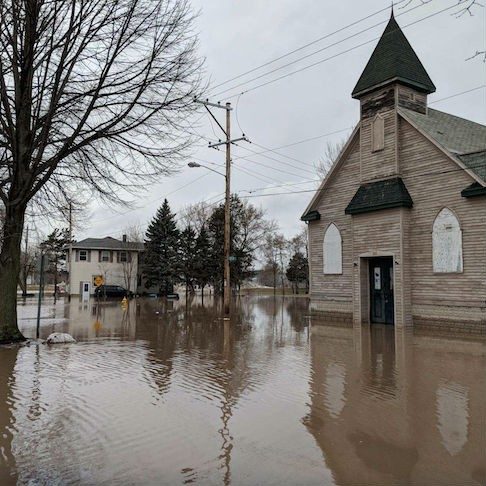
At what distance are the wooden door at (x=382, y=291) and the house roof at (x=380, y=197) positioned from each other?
6.92 feet

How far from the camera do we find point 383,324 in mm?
18438

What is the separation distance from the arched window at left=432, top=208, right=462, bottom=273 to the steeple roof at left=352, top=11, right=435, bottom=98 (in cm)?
545

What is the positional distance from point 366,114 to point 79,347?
44.5 feet

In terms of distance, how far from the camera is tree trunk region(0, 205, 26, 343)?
12750 millimetres

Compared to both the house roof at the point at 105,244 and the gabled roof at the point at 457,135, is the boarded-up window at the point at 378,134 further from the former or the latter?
the house roof at the point at 105,244

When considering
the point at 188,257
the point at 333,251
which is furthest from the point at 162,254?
the point at 333,251

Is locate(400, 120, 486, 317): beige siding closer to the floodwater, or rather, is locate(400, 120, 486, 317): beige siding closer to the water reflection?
the floodwater

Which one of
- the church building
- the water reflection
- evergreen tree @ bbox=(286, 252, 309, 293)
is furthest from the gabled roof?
evergreen tree @ bbox=(286, 252, 309, 293)

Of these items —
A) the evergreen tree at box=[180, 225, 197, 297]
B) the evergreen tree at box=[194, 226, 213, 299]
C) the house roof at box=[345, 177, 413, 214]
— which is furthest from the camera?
the evergreen tree at box=[180, 225, 197, 297]

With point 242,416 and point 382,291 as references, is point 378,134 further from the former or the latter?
point 242,416

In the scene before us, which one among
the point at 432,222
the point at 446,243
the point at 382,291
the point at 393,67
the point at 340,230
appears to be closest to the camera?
Answer: the point at 446,243

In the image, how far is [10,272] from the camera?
13070mm

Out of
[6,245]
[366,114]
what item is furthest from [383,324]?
[6,245]

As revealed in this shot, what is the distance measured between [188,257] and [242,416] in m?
46.3
